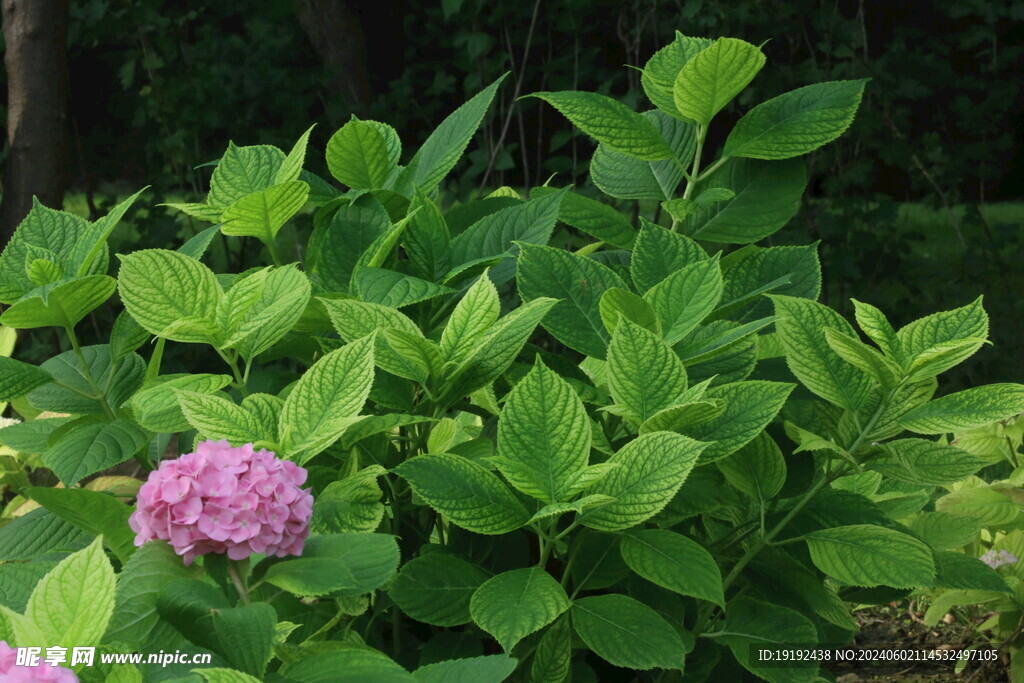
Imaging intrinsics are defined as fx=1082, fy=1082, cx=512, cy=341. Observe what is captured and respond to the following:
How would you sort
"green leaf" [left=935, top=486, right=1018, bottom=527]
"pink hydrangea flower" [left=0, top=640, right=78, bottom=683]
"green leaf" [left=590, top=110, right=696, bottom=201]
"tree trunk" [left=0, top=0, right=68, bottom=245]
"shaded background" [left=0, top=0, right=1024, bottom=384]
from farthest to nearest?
1. "shaded background" [left=0, top=0, right=1024, bottom=384]
2. "tree trunk" [left=0, top=0, right=68, bottom=245]
3. "green leaf" [left=935, top=486, right=1018, bottom=527]
4. "green leaf" [left=590, top=110, right=696, bottom=201]
5. "pink hydrangea flower" [left=0, top=640, right=78, bottom=683]

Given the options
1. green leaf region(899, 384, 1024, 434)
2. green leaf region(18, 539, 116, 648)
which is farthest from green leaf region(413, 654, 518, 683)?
green leaf region(899, 384, 1024, 434)

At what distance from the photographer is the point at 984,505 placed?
192 centimetres

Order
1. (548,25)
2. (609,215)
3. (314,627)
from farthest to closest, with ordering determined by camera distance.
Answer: (548,25) → (609,215) → (314,627)

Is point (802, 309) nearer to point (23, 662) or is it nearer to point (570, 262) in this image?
point (570, 262)

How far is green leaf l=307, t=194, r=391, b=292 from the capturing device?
1233 millimetres

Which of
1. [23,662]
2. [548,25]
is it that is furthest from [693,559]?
[548,25]

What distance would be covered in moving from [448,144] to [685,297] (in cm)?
38

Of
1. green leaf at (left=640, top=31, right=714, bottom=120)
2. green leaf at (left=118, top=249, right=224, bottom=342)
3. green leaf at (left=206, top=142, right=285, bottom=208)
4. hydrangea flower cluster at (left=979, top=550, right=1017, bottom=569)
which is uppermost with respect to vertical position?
green leaf at (left=640, top=31, right=714, bottom=120)

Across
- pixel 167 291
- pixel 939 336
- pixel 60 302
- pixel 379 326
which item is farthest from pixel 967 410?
pixel 60 302

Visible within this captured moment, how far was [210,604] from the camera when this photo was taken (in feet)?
2.47

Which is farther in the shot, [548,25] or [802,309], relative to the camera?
[548,25]

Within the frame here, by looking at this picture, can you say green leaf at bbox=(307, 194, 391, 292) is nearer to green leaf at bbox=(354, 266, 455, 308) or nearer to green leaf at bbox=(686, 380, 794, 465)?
green leaf at bbox=(354, 266, 455, 308)

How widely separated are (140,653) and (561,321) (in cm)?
50

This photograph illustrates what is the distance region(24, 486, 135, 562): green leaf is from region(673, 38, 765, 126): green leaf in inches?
28.4
